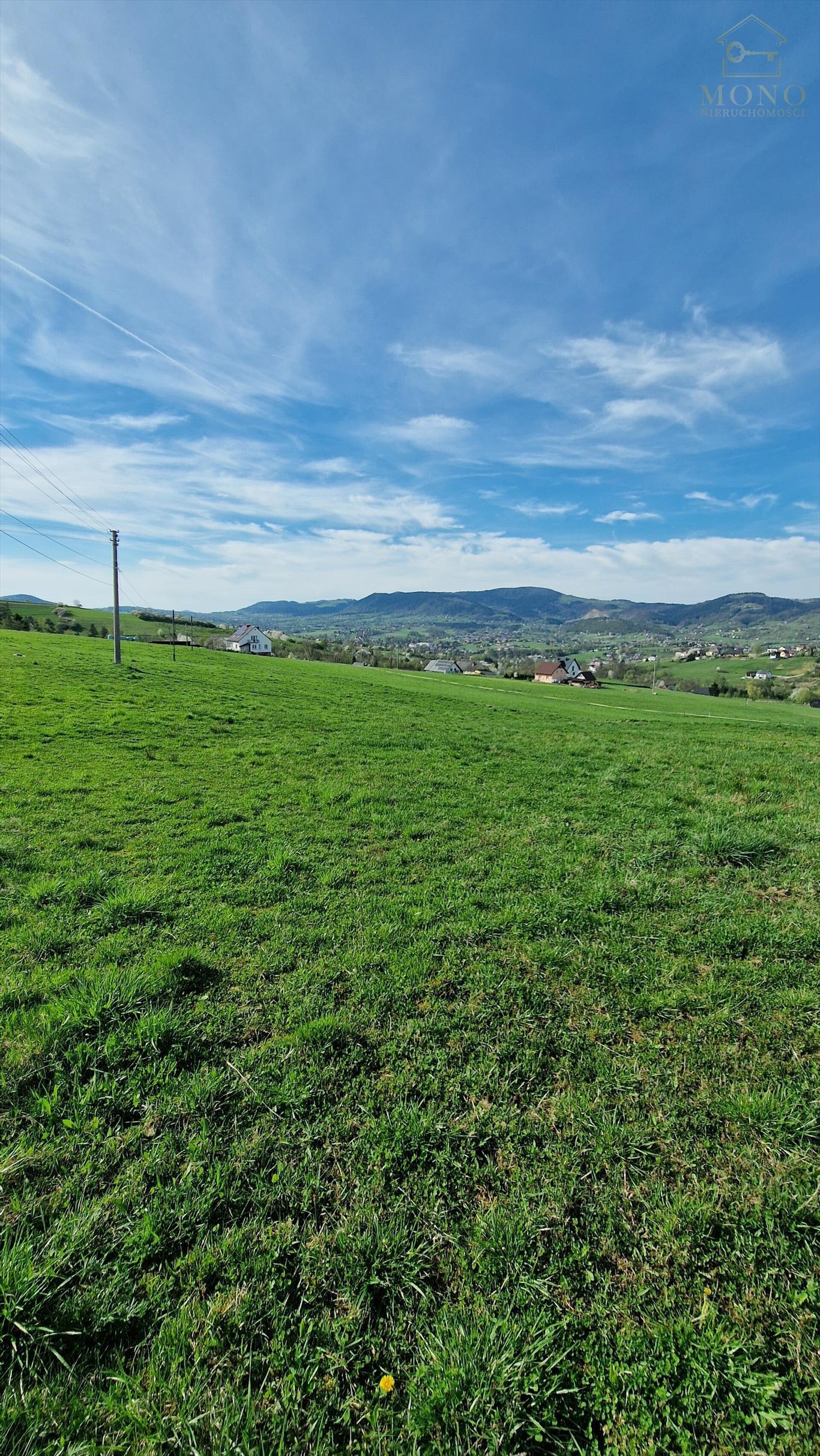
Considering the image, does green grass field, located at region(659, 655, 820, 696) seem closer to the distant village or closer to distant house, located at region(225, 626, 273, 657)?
the distant village

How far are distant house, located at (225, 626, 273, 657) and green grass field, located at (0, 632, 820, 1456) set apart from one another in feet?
360

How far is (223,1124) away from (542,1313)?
215cm

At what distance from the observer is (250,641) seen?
112938 millimetres

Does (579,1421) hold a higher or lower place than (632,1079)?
lower

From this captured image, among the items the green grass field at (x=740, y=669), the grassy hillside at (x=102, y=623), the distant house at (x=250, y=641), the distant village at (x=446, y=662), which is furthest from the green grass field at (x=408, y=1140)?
the green grass field at (x=740, y=669)

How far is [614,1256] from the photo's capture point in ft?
9.25

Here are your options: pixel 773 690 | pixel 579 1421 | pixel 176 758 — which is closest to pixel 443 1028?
pixel 579 1421

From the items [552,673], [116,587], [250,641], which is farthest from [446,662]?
[116,587]

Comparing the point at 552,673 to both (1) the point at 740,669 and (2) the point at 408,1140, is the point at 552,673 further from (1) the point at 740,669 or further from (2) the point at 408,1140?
(2) the point at 408,1140

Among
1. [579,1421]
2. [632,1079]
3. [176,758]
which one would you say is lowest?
[579,1421]

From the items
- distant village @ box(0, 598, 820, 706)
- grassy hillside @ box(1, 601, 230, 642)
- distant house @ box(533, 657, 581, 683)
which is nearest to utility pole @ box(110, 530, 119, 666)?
distant village @ box(0, 598, 820, 706)

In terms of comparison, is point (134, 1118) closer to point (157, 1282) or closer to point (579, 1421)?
point (157, 1282)

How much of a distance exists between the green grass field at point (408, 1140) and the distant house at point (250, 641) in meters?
110

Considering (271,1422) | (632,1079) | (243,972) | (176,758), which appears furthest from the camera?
(176,758)
